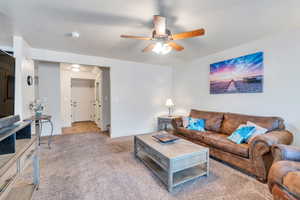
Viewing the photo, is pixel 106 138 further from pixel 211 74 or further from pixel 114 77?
pixel 211 74

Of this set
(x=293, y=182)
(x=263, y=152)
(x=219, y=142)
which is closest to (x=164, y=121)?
(x=219, y=142)

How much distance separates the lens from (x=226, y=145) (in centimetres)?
230

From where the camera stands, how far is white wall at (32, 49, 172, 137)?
13.3 ft

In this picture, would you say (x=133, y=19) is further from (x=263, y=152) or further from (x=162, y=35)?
(x=263, y=152)

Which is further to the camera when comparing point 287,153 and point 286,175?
point 287,153

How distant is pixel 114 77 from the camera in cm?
407

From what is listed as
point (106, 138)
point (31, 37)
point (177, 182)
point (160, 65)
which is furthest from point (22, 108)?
point (160, 65)

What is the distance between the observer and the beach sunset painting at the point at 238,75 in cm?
272

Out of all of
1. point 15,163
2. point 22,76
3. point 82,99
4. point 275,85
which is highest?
point 22,76

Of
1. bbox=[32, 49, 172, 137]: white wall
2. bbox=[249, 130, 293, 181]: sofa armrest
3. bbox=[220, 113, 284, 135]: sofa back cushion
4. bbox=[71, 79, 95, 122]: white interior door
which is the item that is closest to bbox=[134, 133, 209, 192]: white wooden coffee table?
bbox=[249, 130, 293, 181]: sofa armrest

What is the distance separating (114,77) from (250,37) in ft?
10.9

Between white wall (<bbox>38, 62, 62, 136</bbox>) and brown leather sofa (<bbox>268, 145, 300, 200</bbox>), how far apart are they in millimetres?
5144

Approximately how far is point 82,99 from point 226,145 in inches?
260

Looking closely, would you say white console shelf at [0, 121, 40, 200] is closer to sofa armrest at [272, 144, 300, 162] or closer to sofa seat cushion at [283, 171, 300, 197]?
sofa seat cushion at [283, 171, 300, 197]
